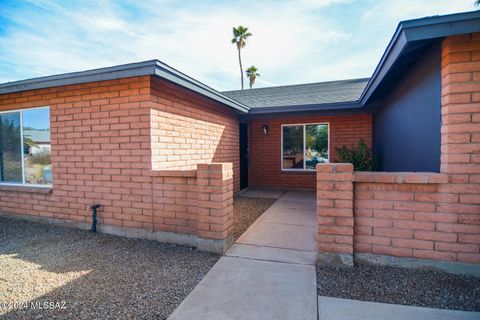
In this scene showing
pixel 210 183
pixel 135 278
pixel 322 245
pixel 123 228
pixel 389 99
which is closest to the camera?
pixel 135 278

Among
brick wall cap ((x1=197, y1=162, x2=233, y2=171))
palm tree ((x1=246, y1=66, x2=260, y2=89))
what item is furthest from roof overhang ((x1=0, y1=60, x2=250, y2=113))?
palm tree ((x1=246, y1=66, x2=260, y2=89))

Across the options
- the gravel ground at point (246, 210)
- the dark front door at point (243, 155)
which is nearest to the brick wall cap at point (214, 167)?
the gravel ground at point (246, 210)

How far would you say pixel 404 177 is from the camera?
2.62 m

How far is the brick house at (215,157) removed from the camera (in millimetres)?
2486

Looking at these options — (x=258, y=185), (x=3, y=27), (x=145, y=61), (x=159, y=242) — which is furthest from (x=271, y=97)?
(x=3, y=27)

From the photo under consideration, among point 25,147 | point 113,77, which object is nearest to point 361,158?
point 113,77

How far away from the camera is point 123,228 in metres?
3.93

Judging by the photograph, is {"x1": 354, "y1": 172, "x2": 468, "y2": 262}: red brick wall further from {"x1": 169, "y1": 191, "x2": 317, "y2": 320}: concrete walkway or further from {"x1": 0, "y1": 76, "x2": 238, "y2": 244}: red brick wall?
{"x1": 0, "y1": 76, "x2": 238, "y2": 244}: red brick wall

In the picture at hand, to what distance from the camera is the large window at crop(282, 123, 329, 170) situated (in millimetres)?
8031

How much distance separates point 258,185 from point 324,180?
597 cm

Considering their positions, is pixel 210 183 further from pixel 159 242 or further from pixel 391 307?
pixel 391 307

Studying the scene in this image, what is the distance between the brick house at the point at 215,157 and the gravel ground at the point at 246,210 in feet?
2.78

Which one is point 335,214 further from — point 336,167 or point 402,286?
point 402,286

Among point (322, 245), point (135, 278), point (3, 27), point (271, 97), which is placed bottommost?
point (135, 278)
